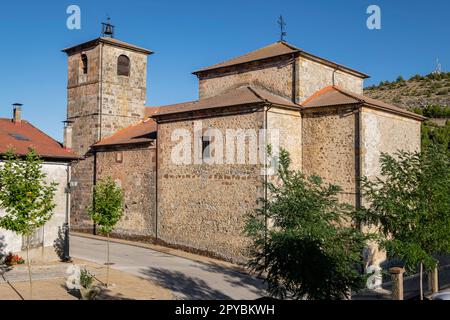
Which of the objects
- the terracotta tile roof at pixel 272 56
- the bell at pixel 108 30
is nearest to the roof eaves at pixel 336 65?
the terracotta tile roof at pixel 272 56

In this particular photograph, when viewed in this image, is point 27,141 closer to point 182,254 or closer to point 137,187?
point 137,187

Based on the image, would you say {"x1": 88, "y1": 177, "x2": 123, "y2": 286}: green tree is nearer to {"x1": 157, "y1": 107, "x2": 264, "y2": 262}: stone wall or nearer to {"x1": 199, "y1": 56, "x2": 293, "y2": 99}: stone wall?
{"x1": 157, "y1": 107, "x2": 264, "y2": 262}: stone wall

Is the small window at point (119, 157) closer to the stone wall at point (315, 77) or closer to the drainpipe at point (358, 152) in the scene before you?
the stone wall at point (315, 77)

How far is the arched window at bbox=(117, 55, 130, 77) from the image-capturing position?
2703 centimetres

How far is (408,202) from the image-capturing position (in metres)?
11.8

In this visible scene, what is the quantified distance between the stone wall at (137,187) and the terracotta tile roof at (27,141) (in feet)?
14.5

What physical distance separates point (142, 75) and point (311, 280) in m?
22.7

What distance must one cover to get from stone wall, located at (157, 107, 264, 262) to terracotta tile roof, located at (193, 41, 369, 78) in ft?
12.7

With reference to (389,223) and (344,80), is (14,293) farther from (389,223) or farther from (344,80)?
(344,80)

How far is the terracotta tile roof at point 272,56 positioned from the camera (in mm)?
18884

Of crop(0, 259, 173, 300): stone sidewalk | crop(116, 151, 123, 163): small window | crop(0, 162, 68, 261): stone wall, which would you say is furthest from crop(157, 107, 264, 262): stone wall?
crop(0, 162, 68, 261): stone wall

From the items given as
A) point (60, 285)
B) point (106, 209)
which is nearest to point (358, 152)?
point (106, 209)

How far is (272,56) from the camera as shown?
62.6ft

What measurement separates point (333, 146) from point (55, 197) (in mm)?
11254
